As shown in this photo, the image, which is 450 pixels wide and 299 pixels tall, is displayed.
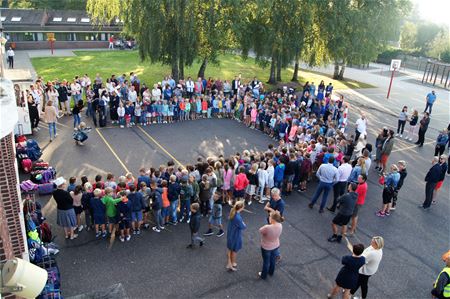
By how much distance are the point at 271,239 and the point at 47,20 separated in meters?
43.1

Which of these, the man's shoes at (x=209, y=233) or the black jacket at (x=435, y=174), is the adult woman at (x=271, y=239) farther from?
Result: the black jacket at (x=435, y=174)

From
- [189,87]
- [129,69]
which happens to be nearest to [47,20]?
[129,69]

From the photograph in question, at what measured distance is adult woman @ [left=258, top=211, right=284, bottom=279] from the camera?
8.34 meters

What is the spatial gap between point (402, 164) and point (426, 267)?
3.50 metres

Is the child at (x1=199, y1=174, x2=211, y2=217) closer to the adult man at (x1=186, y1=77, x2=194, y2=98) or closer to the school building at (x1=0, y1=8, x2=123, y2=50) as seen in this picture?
the adult man at (x1=186, y1=77, x2=194, y2=98)

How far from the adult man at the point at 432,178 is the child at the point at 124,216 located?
396 inches

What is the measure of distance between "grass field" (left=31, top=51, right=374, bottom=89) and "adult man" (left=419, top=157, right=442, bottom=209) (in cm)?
1795

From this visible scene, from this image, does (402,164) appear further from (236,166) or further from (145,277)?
(145,277)

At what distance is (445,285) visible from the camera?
751 centimetres

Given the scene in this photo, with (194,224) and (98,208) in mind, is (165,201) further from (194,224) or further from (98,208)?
(98,208)

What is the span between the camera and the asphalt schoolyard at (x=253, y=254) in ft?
28.7

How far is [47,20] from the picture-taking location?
42031mm

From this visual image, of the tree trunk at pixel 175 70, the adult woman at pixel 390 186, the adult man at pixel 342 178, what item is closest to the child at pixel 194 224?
the adult man at pixel 342 178

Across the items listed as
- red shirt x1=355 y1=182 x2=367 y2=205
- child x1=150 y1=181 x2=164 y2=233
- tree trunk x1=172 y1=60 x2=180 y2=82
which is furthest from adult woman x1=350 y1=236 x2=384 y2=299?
tree trunk x1=172 y1=60 x2=180 y2=82
